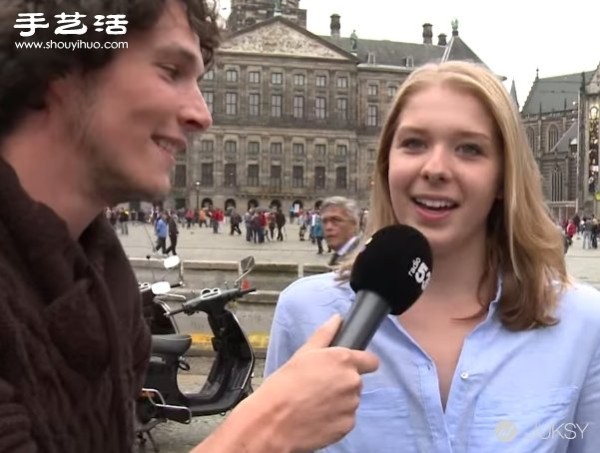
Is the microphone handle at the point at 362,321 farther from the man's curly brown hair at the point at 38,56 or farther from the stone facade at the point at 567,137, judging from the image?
the stone facade at the point at 567,137

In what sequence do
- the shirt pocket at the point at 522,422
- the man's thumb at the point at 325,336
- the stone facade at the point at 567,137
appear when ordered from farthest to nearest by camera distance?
the stone facade at the point at 567,137 < the shirt pocket at the point at 522,422 < the man's thumb at the point at 325,336

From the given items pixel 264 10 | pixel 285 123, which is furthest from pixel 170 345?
pixel 264 10

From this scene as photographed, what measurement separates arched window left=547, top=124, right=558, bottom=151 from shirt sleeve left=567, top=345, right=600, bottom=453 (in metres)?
79.3

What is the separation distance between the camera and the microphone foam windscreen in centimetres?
112

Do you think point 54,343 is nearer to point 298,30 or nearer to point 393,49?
point 298,30

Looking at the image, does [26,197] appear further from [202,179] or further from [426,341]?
[202,179]

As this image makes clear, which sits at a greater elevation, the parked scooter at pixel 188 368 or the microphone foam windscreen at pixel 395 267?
the microphone foam windscreen at pixel 395 267

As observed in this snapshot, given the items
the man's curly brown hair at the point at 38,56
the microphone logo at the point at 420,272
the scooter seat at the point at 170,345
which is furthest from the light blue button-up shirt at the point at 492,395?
the scooter seat at the point at 170,345

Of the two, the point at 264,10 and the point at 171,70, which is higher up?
the point at 264,10

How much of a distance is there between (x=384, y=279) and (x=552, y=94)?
85.4m

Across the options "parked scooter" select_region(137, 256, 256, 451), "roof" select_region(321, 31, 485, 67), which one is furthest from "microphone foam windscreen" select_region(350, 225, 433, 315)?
"roof" select_region(321, 31, 485, 67)

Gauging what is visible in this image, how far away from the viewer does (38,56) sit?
1.01 meters

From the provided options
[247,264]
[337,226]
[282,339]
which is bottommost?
[247,264]

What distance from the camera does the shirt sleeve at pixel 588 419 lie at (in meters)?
1.45
